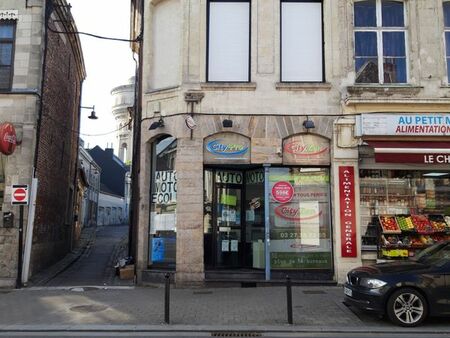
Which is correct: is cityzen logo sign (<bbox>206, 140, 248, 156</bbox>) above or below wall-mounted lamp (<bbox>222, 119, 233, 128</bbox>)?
below

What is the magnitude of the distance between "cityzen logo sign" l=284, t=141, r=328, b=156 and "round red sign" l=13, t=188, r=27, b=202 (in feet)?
22.9

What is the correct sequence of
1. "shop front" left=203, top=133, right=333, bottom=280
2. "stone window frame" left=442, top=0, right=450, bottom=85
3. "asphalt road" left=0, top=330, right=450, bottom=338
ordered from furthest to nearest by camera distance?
"stone window frame" left=442, top=0, right=450, bottom=85, "shop front" left=203, top=133, right=333, bottom=280, "asphalt road" left=0, top=330, right=450, bottom=338

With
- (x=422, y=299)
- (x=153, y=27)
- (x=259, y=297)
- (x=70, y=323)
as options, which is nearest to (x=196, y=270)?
(x=259, y=297)

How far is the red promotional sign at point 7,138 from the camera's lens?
12920 millimetres

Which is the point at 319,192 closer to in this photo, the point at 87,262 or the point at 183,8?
the point at 183,8

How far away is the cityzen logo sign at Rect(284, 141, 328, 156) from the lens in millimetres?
13367

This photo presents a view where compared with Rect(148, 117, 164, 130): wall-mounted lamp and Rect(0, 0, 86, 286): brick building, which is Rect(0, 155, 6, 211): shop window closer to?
Rect(0, 0, 86, 286): brick building

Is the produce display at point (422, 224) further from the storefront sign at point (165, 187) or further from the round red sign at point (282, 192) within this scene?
the storefront sign at point (165, 187)

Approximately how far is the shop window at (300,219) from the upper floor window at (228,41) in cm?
291

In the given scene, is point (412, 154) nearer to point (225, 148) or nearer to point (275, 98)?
point (275, 98)

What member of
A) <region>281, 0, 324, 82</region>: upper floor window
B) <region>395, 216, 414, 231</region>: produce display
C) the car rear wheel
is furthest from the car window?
<region>281, 0, 324, 82</region>: upper floor window

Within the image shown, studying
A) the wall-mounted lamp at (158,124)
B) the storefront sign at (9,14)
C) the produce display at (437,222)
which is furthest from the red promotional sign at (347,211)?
the storefront sign at (9,14)

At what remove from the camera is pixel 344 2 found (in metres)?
13.7

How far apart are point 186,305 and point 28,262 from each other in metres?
5.48
